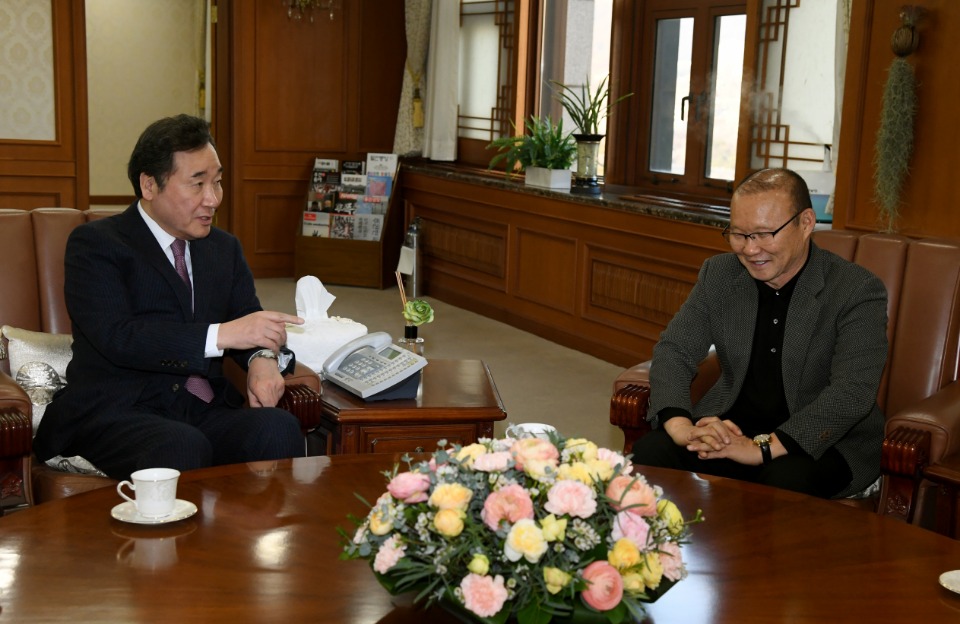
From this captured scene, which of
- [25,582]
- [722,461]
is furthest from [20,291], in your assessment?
[722,461]

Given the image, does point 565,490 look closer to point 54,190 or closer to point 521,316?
point 521,316

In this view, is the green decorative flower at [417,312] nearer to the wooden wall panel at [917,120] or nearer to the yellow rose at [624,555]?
the wooden wall panel at [917,120]

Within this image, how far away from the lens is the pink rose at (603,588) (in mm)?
1413

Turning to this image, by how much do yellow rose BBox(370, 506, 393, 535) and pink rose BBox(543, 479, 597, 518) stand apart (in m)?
0.22

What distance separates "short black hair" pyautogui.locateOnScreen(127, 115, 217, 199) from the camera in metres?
2.72

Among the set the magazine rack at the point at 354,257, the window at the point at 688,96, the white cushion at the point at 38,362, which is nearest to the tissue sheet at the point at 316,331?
the white cushion at the point at 38,362

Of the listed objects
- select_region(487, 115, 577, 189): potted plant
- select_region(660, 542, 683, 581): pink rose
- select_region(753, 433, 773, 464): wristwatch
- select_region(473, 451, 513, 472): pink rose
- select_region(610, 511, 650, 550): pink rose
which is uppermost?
select_region(487, 115, 577, 189): potted plant

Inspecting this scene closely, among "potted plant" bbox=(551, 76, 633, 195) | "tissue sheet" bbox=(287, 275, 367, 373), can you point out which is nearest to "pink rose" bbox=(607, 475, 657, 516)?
"tissue sheet" bbox=(287, 275, 367, 373)

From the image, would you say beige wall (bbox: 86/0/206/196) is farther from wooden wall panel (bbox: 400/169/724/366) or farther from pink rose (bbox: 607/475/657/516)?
pink rose (bbox: 607/475/657/516)

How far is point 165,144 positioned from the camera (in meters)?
2.72

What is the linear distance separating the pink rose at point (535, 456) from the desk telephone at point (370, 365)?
1510 millimetres

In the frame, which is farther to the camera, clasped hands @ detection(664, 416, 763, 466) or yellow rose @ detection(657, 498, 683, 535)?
clasped hands @ detection(664, 416, 763, 466)

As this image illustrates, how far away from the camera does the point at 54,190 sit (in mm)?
6773

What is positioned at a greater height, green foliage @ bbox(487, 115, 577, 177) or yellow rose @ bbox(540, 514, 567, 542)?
green foliage @ bbox(487, 115, 577, 177)
